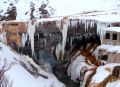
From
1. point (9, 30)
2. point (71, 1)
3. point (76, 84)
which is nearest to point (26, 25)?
point (9, 30)

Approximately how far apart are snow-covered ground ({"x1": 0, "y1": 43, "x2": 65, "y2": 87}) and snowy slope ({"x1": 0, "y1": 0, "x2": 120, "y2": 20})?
54.5 ft

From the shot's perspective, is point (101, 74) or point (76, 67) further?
point (76, 67)

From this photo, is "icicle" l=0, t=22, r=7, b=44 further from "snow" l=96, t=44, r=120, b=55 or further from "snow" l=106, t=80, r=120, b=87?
"snow" l=106, t=80, r=120, b=87

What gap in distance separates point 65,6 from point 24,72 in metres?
23.7

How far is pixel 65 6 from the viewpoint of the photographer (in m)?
59.6

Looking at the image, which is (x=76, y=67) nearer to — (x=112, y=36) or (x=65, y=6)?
(x=112, y=36)

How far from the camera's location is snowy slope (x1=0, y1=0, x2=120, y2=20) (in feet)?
189

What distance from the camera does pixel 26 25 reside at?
45031 mm

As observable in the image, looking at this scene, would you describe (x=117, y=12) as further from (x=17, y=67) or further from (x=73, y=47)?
(x=17, y=67)

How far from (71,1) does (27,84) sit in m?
28.4

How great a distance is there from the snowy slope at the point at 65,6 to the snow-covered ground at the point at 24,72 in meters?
16.6

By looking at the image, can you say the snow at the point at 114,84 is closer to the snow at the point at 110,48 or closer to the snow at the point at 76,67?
the snow at the point at 76,67

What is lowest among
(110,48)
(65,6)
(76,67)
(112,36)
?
(76,67)

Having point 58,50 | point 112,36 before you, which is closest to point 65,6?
point 58,50
